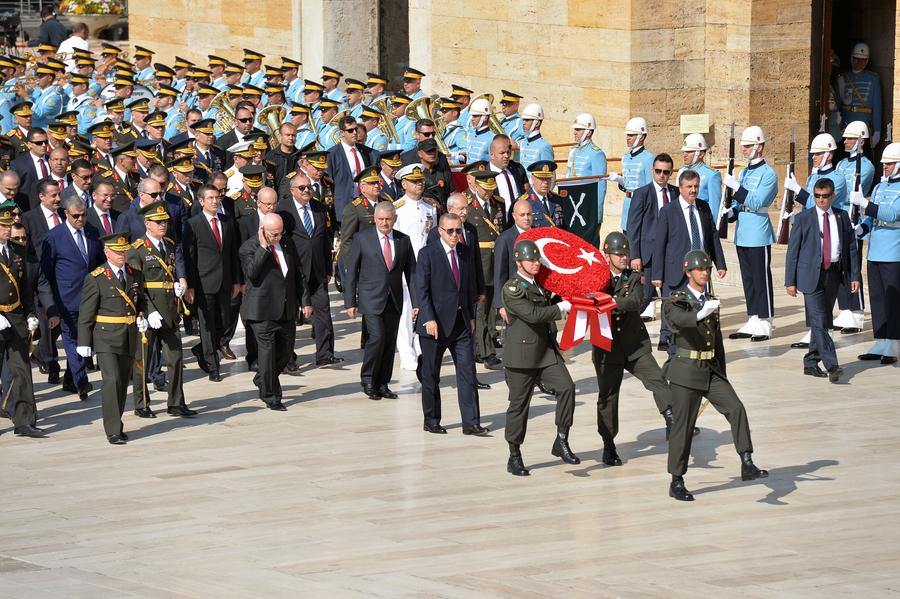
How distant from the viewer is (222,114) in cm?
2166

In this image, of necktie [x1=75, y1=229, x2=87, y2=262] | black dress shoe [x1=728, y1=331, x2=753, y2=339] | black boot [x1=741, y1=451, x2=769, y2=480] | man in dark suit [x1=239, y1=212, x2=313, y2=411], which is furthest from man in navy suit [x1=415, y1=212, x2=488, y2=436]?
black dress shoe [x1=728, y1=331, x2=753, y2=339]

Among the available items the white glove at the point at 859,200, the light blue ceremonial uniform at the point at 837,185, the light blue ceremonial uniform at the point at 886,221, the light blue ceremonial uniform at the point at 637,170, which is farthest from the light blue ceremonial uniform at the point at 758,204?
the light blue ceremonial uniform at the point at 637,170

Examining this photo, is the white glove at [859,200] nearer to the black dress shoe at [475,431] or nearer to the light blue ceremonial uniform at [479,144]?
the light blue ceremonial uniform at [479,144]

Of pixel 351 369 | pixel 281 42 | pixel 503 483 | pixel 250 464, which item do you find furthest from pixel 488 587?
pixel 281 42

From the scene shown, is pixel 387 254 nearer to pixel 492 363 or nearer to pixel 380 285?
pixel 380 285

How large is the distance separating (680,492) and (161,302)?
16.2ft

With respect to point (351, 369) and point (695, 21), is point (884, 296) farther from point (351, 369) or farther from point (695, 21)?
point (695, 21)

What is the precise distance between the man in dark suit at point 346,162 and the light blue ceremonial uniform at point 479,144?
1.76 m

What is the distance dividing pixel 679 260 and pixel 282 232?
3.75 meters

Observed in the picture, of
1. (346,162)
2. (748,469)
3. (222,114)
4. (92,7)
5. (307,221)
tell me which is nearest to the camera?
(748,469)

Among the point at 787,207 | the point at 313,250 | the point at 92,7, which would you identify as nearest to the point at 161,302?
the point at 313,250

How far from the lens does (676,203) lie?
15.6 metres

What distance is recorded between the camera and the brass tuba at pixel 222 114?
70.0ft

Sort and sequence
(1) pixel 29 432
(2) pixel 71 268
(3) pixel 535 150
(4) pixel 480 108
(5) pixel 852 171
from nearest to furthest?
(1) pixel 29 432 < (2) pixel 71 268 < (5) pixel 852 171 < (3) pixel 535 150 < (4) pixel 480 108
